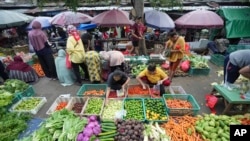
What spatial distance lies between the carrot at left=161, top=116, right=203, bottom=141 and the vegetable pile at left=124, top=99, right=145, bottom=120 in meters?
0.55

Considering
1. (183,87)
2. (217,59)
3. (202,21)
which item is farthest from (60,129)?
(217,59)

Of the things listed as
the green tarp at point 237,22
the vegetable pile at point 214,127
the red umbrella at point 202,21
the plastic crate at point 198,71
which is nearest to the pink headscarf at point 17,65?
the vegetable pile at point 214,127

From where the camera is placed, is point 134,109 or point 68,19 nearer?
point 134,109

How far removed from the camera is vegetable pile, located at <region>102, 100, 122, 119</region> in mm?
4074

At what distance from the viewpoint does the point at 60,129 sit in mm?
3498

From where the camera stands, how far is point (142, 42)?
7773mm

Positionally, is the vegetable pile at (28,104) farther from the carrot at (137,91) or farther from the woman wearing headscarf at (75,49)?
the carrot at (137,91)

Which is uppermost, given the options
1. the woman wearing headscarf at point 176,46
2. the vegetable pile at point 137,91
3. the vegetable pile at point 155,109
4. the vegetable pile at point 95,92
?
the woman wearing headscarf at point 176,46

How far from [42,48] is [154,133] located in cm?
466

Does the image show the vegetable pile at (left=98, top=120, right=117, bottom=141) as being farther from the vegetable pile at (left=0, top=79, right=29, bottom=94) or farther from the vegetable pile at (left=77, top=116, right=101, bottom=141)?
the vegetable pile at (left=0, top=79, right=29, bottom=94)

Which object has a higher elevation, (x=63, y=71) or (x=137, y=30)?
(x=137, y=30)

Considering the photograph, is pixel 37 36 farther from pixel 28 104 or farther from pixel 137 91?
pixel 137 91

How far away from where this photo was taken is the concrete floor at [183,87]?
17.1 ft

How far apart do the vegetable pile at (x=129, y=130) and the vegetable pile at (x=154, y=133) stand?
0.36 ft
